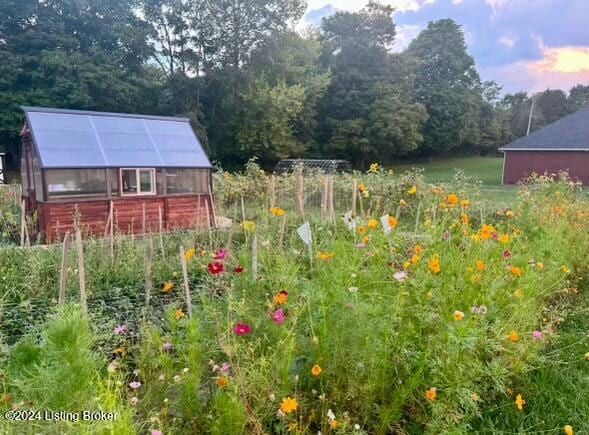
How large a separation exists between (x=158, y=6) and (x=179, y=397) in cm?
2410

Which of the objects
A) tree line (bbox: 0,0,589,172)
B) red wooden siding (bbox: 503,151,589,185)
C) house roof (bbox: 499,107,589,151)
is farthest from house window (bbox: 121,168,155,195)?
house roof (bbox: 499,107,589,151)

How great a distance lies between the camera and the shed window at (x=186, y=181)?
24.4ft

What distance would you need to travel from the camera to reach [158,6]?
71.6 feet

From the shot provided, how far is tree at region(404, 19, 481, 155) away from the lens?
2841 cm

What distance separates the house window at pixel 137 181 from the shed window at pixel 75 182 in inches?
13.3

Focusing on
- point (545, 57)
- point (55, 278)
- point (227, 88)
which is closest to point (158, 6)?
point (227, 88)

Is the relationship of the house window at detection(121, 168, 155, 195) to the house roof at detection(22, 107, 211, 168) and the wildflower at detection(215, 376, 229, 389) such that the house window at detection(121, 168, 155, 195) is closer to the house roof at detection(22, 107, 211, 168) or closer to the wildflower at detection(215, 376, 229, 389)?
the house roof at detection(22, 107, 211, 168)

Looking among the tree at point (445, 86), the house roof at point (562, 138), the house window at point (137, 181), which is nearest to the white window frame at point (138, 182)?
the house window at point (137, 181)

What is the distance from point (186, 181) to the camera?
25.1ft

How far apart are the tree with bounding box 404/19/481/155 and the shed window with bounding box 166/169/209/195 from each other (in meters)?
23.6

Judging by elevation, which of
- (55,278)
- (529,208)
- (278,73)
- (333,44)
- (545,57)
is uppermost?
(333,44)

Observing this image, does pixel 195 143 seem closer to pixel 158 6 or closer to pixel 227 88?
pixel 227 88

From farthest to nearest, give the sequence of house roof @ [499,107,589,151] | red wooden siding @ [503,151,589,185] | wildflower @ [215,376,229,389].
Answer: house roof @ [499,107,589,151], red wooden siding @ [503,151,589,185], wildflower @ [215,376,229,389]

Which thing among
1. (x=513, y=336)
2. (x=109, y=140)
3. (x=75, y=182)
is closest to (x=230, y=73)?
(x=109, y=140)
